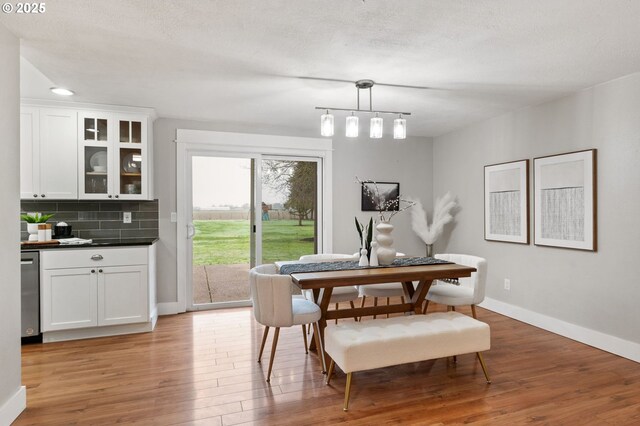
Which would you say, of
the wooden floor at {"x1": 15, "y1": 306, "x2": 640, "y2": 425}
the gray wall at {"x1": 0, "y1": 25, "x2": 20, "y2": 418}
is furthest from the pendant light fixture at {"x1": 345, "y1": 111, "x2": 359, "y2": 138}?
the gray wall at {"x1": 0, "y1": 25, "x2": 20, "y2": 418}

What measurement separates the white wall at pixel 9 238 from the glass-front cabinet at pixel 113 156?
59.7 inches

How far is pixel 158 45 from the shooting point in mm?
2404

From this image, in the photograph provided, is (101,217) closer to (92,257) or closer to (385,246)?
(92,257)

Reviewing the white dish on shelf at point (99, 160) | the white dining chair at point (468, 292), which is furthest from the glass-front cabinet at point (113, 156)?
the white dining chair at point (468, 292)

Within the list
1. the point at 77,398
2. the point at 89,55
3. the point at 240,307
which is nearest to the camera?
the point at 77,398

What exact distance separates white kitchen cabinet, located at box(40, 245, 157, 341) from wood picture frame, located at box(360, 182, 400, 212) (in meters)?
2.89

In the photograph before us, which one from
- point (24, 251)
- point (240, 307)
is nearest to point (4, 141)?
point (24, 251)

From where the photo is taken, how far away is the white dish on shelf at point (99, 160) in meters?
3.78

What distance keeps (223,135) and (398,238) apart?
290 centimetres

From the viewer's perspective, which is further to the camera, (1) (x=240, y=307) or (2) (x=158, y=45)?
(1) (x=240, y=307)

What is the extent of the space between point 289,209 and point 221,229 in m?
0.94

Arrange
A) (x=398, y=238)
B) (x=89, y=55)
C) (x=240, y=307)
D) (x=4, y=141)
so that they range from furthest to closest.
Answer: (x=398, y=238) < (x=240, y=307) < (x=89, y=55) < (x=4, y=141)

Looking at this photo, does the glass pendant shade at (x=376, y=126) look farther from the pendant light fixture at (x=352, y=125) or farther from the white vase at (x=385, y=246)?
the white vase at (x=385, y=246)

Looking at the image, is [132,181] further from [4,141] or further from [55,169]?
[4,141]
